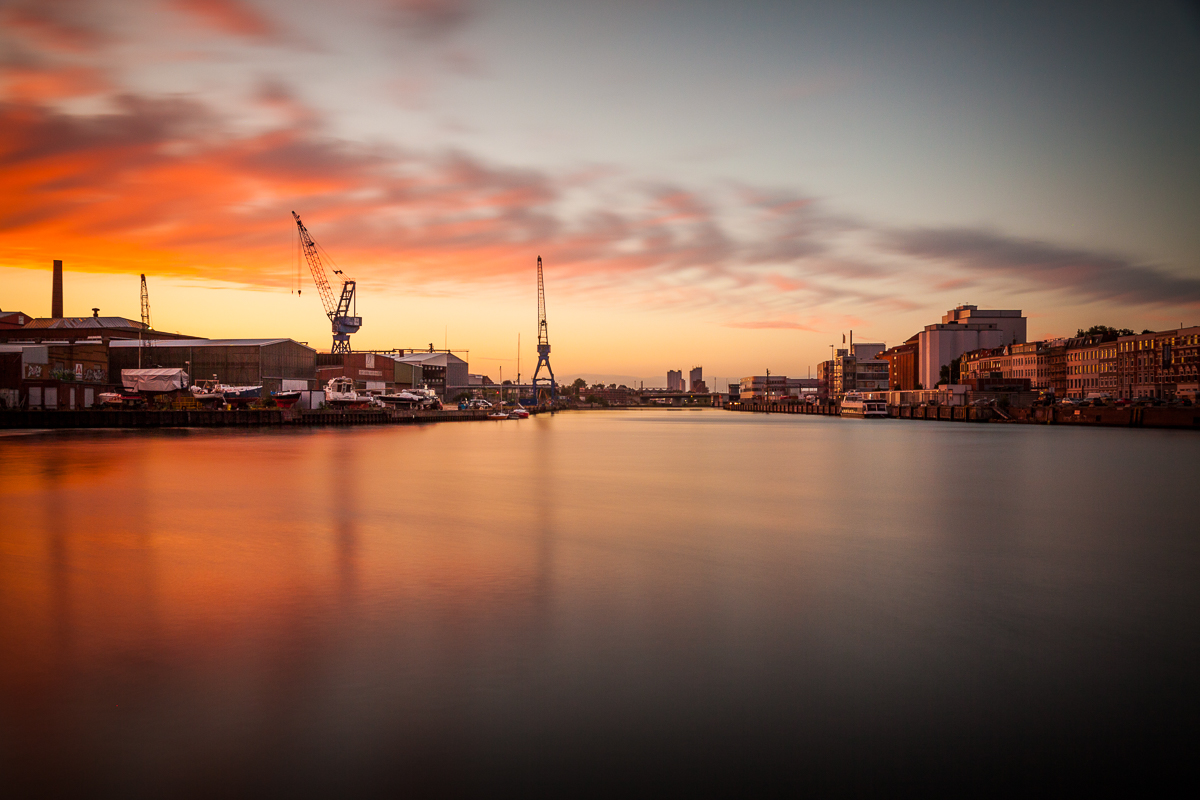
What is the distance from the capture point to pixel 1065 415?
84.9m

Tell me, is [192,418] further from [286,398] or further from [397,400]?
[397,400]

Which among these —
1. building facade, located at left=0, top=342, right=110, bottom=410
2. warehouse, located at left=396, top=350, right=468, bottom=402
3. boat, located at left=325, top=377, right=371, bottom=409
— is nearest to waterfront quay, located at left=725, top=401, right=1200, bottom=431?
boat, located at left=325, top=377, right=371, bottom=409

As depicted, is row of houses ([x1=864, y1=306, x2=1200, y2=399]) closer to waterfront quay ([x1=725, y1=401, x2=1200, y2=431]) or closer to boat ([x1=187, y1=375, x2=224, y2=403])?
waterfront quay ([x1=725, y1=401, x2=1200, y2=431])

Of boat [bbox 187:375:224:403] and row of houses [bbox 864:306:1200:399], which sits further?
row of houses [bbox 864:306:1200:399]

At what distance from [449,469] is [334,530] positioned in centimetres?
1609

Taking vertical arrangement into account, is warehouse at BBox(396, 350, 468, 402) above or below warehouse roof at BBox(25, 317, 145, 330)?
below

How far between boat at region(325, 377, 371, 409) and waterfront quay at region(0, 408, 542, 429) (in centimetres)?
84

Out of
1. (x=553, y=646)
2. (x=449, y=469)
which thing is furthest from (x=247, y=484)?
(x=553, y=646)

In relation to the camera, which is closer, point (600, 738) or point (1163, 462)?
point (600, 738)

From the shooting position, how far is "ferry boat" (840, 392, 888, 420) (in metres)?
122

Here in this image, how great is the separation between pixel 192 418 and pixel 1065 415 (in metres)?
88.8

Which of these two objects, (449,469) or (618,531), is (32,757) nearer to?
(618,531)

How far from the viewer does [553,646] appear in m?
8.77

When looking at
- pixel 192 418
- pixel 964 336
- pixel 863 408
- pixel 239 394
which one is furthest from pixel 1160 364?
pixel 192 418
